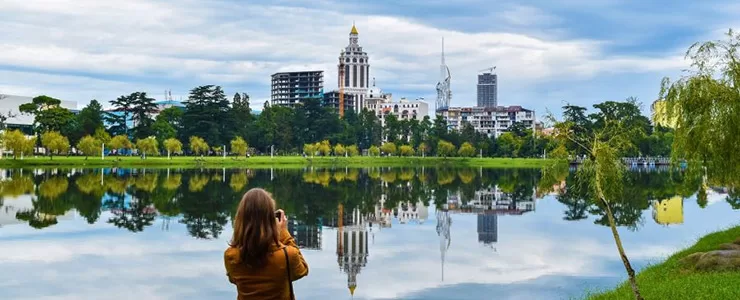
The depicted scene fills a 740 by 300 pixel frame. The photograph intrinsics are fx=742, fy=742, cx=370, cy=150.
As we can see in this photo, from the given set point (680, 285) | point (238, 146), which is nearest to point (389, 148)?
point (238, 146)

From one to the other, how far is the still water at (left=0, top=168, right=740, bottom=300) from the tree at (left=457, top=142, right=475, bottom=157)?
68.1m

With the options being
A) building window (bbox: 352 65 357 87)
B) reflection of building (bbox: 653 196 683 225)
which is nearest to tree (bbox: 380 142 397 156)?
reflection of building (bbox: 653 196 683 225)

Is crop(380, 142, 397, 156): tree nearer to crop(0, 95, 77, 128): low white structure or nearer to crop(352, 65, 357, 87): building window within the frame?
crop(0, 95, 77, 128): low white structure

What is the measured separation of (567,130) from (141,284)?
828 centimetres

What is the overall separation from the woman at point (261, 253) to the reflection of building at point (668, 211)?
74.7ft

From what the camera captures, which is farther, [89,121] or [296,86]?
[296,86]

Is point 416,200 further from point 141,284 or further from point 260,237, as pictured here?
point 260,237

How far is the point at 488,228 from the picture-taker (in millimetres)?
23875

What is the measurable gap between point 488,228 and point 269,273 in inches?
793

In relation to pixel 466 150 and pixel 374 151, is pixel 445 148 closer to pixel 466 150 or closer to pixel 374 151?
Answer: pixel 466 150

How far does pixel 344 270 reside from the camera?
1534cm

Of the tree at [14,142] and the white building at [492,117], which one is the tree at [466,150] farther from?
the white building at [492,117]

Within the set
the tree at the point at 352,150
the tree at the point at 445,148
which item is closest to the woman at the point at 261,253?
the tree at the point at 352,150

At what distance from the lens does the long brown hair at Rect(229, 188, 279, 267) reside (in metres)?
4.18
